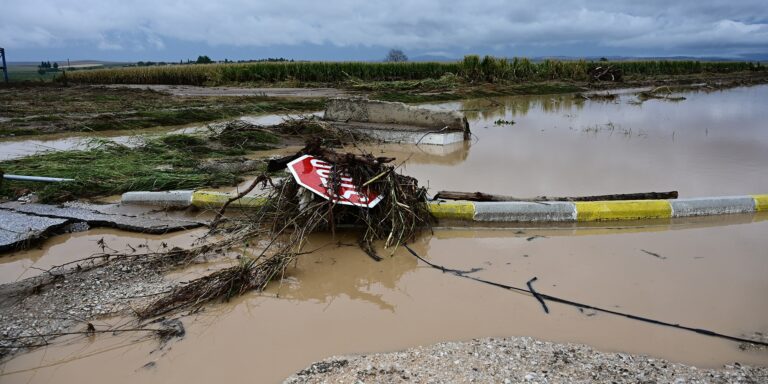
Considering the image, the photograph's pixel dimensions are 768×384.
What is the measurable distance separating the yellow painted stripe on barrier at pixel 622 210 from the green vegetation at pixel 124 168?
14.6 ft

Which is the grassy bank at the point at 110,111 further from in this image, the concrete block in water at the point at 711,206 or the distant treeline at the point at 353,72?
the concrete block in water at the point at 711,206

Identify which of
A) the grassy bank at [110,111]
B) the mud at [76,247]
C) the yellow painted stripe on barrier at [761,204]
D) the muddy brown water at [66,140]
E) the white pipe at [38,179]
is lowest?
the mud at [76,247]

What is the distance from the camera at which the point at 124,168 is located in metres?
7.15

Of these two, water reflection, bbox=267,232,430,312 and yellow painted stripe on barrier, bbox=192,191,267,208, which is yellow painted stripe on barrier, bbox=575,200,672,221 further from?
yellow painted stripe on barrier, bbox=192,191,267,208

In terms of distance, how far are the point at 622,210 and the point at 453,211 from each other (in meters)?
1.73

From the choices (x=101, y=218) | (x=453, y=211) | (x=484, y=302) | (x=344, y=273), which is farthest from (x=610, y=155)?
(x=101, y=218)

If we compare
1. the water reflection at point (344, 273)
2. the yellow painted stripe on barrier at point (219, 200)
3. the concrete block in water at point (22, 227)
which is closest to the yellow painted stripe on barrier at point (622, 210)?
the water reflection at point (344, 273)

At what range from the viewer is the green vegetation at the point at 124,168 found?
6359 mm

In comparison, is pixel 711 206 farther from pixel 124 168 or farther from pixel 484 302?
pixel 124 168

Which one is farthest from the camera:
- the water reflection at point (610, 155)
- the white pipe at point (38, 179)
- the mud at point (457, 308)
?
the water reflection at point (610, 155)

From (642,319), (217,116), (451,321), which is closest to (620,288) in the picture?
(642,319)

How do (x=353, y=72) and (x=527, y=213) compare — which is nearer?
(x=527, y=213)

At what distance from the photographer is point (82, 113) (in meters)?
13.8

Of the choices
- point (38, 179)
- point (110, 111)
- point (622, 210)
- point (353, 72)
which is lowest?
point (622, 210)
